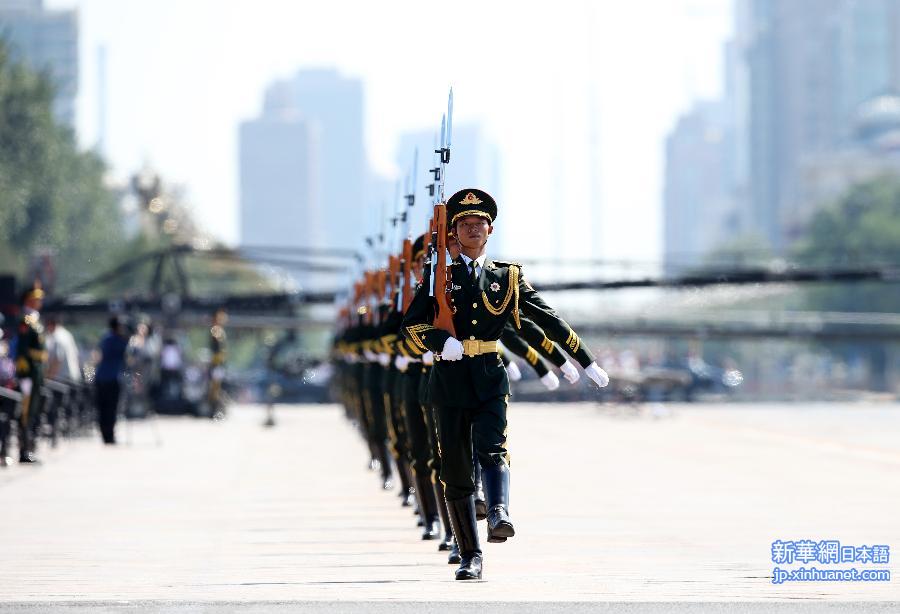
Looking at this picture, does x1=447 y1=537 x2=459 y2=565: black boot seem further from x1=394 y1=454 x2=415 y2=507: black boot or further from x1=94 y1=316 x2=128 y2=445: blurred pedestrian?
x1=94 y1=316 x2=128 y2=445: blurred pedestrian

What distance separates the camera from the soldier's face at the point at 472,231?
1170 cm

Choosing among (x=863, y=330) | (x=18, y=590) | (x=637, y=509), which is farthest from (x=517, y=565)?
(x=863, y=330)

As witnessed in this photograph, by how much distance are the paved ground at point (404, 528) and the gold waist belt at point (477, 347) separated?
1.22m

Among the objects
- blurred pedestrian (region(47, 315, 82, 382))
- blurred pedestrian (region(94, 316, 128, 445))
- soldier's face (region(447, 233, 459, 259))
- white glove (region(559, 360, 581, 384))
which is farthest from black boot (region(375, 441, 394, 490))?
blurred pedestrian (region(94, 316, 128, 445))

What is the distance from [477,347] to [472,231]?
0.63 m

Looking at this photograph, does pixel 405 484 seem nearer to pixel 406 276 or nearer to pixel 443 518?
pixel 406 276

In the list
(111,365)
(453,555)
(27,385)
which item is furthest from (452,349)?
(111,365)

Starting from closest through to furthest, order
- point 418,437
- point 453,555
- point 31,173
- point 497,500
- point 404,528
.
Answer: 1. point 497,500
2. point 453,555
3. point 418,437
4. point 404,528
5. point 31,173

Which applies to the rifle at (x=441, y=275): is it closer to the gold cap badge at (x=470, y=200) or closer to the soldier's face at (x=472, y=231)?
the soldier's face at (x=472, y=231)

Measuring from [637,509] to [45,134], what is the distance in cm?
7084

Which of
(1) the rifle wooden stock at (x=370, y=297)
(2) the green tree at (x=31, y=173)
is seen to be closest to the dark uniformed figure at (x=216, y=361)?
(1) the rifle wooden stock at (x=370, y=297)

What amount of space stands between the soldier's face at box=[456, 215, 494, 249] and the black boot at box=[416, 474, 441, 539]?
335 cm

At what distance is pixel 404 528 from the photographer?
50.8ft

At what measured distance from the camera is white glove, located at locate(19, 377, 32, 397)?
2342 cm
